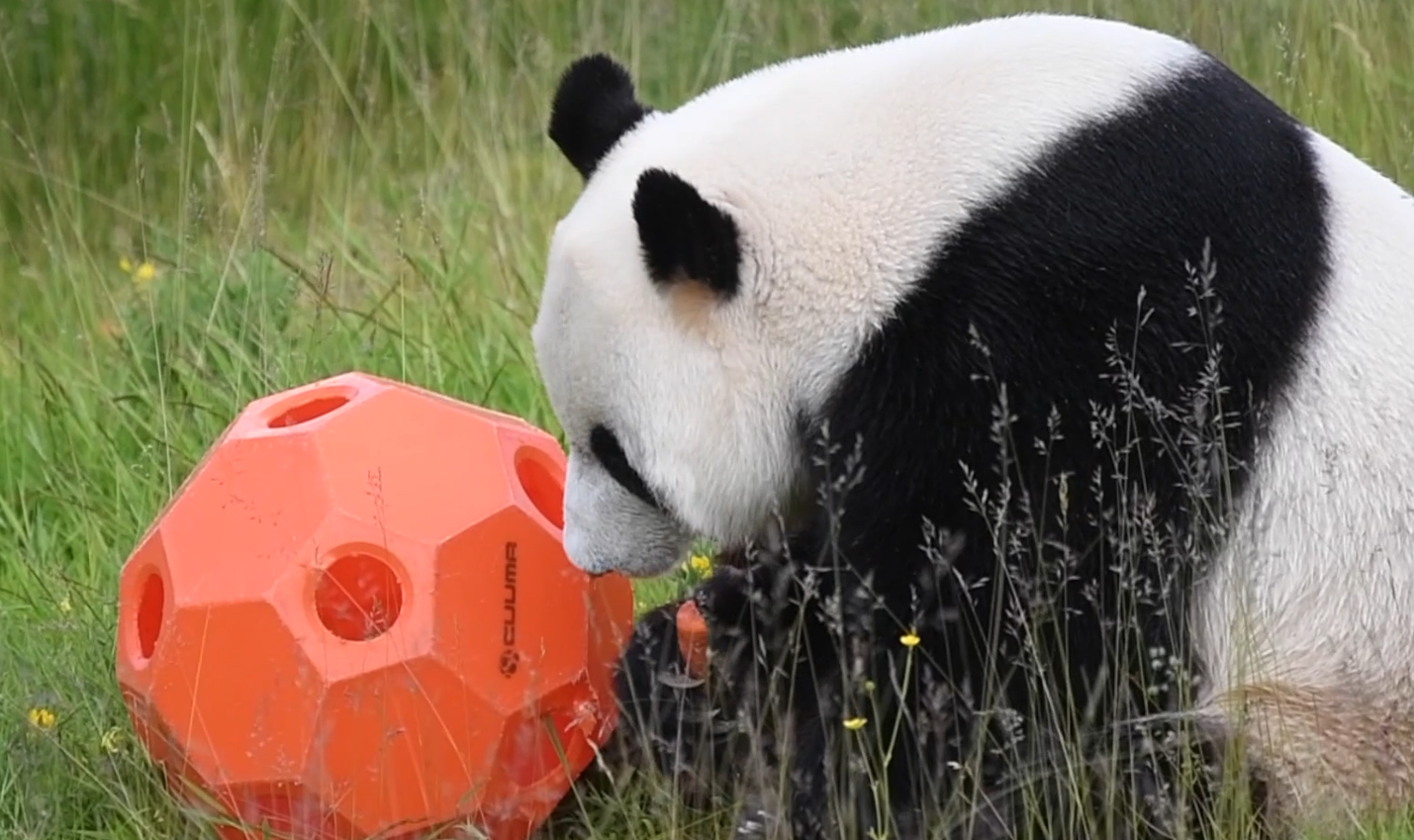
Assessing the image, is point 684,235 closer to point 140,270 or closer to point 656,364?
point 656,364

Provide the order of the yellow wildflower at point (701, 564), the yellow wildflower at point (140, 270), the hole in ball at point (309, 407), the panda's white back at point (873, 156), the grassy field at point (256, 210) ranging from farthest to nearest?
the yellow wildflower at point (140, 270) < the grassy field at point (256, 210) < the yellow wildflower at point (701, 564) < the hole in ball at point (309, 407) < the panda's white back at point (873, 156)

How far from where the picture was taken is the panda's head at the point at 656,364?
2906mm

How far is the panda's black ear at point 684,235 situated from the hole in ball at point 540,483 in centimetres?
62

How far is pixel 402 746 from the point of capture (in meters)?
3.05

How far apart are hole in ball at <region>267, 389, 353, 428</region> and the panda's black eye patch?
509 millimetres

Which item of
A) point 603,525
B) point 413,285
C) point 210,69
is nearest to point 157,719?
point 603,525

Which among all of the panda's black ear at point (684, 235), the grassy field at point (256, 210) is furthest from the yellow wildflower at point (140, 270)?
the panda's black ear at point (684, 235)

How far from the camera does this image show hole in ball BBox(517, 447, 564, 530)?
3.43 meters

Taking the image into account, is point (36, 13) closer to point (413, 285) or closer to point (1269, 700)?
point (413, 285)

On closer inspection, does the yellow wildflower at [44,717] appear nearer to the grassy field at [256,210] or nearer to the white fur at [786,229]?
the grassy field at [256,210]

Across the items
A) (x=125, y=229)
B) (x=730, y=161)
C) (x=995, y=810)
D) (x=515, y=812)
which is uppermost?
(x=730, y=161)

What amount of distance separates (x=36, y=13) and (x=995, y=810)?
497cm

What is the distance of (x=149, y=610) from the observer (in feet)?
11.0

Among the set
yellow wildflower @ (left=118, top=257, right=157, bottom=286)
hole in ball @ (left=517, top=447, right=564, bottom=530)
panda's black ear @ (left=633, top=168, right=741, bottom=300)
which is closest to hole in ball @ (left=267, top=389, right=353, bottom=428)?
hole in ball @ (left=517, top=447, right=564, bottom=530)
